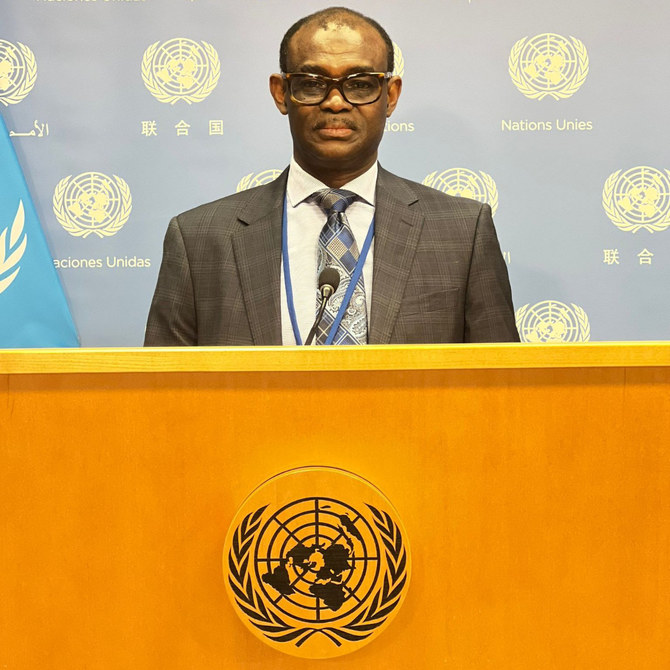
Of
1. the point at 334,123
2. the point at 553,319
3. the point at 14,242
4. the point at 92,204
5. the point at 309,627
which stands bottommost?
the point at 309,627

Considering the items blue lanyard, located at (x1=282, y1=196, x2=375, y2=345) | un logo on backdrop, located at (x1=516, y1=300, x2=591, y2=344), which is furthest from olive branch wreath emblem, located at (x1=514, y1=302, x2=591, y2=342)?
blue lanyard, located at (x1=282, y1=196, x2=375, y2=345)

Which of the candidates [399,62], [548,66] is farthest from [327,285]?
[548,66]

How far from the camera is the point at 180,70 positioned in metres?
2.37

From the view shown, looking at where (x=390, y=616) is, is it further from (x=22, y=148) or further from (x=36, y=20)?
(x=36, y=20)

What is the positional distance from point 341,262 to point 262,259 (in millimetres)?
175

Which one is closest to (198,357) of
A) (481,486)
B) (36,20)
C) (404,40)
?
(481,486)

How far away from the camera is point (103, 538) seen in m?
1.00

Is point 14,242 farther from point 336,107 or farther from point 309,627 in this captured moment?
point 309,627

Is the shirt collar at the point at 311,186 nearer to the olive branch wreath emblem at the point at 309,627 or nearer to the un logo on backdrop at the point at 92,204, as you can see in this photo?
the un logo on backdrop at the point at 92,204

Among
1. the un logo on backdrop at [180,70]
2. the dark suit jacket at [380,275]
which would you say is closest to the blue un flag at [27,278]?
the un logo on backdrop at [180,70]

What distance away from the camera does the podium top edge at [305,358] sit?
0.99 metres

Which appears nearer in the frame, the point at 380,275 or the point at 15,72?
the point at 380,275

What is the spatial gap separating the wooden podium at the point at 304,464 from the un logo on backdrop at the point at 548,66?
5.18ft

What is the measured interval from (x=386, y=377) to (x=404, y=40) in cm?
165
